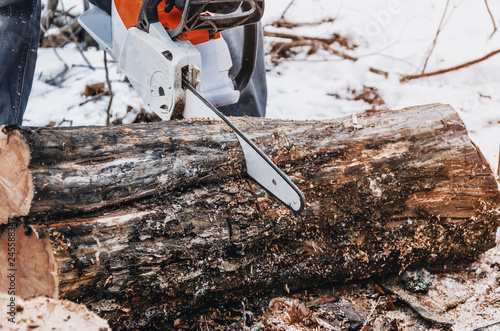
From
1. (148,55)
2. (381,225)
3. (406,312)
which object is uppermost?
(148,55)

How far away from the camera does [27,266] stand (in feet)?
3.66

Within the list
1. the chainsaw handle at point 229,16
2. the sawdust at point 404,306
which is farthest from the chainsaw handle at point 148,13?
the sawdust at point 404,306

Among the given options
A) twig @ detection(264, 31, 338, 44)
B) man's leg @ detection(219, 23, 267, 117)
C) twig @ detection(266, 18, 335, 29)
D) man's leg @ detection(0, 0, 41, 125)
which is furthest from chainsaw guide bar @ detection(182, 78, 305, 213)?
twig @ detection(266, 18, 335, 29)

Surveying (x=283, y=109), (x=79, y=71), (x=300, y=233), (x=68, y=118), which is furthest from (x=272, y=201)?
(x=79, y=71)

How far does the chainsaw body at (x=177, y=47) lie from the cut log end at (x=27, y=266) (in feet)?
2.42

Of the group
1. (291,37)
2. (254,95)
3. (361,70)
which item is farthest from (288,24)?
(254,95)

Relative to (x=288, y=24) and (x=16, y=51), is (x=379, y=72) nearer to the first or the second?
(x=288, y=24)

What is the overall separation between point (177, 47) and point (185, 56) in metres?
0.06

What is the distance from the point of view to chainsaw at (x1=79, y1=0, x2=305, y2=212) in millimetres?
1440

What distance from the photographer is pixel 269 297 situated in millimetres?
1448

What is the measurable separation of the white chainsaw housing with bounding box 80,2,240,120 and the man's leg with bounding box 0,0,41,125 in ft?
2.30

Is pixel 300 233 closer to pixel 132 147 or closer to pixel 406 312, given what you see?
pixel 406 312

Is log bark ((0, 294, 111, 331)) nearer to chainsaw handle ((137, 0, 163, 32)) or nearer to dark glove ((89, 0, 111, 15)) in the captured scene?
chainsaw handle ((137, 0, 163, 32))

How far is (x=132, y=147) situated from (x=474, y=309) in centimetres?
134
